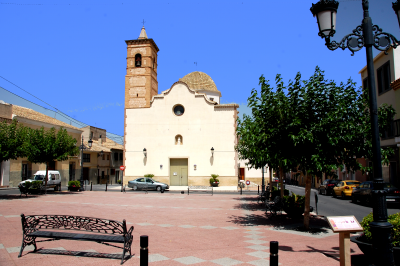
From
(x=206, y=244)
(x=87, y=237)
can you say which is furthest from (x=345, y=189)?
(x=87, y=237)

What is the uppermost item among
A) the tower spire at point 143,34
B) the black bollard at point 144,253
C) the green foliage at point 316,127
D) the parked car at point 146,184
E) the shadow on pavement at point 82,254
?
the tower spire at point 143,34

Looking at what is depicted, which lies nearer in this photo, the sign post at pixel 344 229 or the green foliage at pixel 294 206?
the sign post at pixel 344 229

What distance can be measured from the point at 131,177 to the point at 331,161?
2897 cm

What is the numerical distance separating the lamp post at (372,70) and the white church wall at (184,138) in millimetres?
29030

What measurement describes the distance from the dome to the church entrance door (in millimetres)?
11879

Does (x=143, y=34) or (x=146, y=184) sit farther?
(x=143, y=34)

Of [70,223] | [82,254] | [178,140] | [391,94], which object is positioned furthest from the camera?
[178,140]

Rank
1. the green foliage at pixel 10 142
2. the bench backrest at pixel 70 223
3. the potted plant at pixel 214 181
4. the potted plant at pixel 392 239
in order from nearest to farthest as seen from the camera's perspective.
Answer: the potted plant at pixel 392 239 → the bench backrest at pixel 70 223 → the green foliage at pixel 10 142 → the potted plant at pixel 214 181

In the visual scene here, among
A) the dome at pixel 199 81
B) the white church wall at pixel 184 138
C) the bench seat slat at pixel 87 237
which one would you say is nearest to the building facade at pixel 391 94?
the white church wall at pixel 184 138

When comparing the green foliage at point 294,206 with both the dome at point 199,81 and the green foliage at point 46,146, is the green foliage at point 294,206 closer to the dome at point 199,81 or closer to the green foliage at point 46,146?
the green foliage at point 46,146

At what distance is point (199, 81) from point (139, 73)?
944 centimetres

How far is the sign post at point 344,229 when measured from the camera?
5.48 metres

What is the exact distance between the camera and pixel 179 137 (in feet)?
118

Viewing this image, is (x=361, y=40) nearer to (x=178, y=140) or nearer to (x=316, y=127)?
(x=316, y=127)
